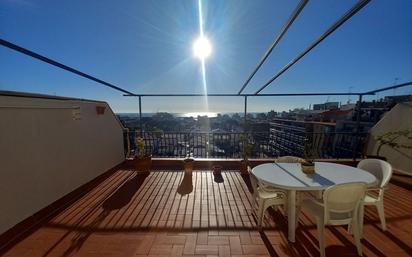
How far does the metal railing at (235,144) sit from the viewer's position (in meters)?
4.95

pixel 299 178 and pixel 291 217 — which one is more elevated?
pixel 299 178

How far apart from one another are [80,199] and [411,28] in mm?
7881

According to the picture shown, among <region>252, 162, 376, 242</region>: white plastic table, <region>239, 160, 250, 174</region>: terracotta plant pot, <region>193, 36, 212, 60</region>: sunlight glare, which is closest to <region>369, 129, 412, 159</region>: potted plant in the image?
<region>252, 162, 376, 242</region>: white plastic table

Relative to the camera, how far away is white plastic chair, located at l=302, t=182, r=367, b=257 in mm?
1584

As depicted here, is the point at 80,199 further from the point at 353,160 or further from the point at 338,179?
the point at 353,160

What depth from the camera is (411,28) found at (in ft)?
15.0

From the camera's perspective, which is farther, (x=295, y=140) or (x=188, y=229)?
(x=295, y=140)

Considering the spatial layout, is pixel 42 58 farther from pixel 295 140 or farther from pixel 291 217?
pixel 295 140

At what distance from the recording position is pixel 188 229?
219cm

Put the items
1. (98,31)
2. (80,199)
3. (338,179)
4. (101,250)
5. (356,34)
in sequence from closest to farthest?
1. (101,250)
2. (338,179)
3. (80,199)
4. (98,31)
5. (356,34)

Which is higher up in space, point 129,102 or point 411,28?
point 411,28

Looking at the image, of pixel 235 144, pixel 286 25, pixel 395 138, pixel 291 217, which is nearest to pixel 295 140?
pixel 235 144

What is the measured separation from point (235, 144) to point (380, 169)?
3072mm

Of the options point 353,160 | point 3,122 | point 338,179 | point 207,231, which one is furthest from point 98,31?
point 353,160
